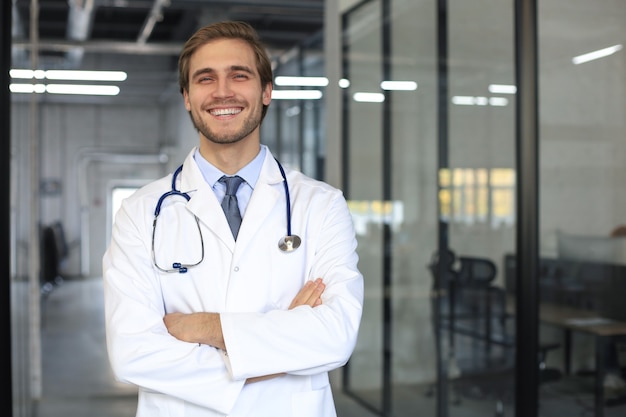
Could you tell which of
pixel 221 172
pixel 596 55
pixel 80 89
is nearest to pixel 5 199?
pixel 221 172

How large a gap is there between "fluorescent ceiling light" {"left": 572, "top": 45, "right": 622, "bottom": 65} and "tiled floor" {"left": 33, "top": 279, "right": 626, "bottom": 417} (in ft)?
4.59

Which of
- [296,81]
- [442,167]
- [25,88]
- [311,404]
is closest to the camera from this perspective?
[311,404]

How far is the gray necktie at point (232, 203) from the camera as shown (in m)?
1.95

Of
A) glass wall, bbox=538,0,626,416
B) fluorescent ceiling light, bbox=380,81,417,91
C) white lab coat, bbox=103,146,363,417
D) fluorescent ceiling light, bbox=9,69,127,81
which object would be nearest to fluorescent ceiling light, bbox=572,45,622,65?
glass wall, bbox=538,0,626,416

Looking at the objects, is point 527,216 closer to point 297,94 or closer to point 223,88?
point 223,88

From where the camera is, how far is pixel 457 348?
4648mm

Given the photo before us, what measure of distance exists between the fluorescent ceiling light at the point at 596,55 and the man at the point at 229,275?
1.85m

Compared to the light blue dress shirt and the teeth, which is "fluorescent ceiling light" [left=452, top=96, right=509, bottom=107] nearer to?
the light blue dress shirt

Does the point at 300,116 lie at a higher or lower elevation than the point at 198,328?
higher

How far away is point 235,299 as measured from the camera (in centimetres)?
184

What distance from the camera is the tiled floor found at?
3.55 metres

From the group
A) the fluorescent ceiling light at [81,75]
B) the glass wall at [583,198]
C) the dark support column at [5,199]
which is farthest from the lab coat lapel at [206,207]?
the fluorescent ceiling light at [81,75]

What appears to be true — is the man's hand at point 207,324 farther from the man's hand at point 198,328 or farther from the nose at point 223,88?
the nose at point 223,88

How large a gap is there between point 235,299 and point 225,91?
19.6 inches
